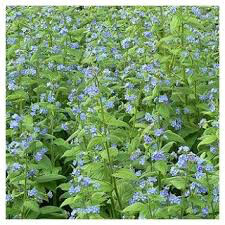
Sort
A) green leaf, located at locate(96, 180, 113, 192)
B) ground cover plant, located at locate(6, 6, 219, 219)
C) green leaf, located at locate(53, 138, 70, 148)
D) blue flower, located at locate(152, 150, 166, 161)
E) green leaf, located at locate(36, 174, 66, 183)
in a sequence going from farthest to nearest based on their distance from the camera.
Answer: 1. green leaf, located at locate(53, 138, 70, 148)
2. green leaf, located at locate(36, 174, 66, 183)
3. blue flower, located at locate(152, 150, 166, 161)
4. green leaf, located at locate(96, 180, 113, 192)
5. ground cover plant, located at locate(6, 6, 219, 219)

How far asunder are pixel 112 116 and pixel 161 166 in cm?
59

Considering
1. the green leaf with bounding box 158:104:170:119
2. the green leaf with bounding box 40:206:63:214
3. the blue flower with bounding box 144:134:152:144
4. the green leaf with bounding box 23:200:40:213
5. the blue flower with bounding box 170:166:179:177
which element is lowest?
the green leaf with bounding box 40:206:63:214

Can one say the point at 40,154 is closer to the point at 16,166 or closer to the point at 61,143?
the point at 61,143

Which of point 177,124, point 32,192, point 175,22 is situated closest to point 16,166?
point 32,192

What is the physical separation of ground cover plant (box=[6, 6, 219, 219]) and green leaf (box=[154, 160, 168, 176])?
0.02 metres

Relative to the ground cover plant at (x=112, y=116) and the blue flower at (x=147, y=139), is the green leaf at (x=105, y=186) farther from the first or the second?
the blue flower at (x=147, y=139)

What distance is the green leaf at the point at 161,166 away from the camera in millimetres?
4273

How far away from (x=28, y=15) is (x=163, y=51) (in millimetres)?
1890

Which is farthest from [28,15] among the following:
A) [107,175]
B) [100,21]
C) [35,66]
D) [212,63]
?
[107,175]

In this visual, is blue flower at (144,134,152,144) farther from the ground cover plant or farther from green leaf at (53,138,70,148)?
green leaf at (53,138,70,148)

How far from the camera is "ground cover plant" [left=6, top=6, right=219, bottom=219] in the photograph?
4109 millimetres

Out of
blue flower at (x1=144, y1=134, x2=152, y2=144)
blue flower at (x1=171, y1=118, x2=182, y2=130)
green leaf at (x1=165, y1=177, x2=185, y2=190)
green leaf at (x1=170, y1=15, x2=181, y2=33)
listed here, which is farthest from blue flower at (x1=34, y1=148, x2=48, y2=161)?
green leaf at (x1=170, y1=15, x2=181, y2=33)

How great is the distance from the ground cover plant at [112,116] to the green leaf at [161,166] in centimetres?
2

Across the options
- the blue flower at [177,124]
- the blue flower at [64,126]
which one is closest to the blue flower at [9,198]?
the blue flower at [64,126]
